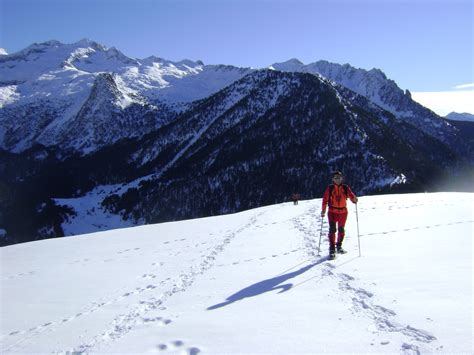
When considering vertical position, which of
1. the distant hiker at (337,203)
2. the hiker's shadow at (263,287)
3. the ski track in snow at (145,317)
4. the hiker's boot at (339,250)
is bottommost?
the ski track in snow at (145,317)

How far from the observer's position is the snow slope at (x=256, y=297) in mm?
7066

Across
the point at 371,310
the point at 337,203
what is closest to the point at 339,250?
the point at 337,203

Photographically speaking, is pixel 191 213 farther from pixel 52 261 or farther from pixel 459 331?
pixel 459 331

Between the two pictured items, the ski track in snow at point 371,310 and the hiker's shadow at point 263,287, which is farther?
Result: the hiker's shadow at point 263,287

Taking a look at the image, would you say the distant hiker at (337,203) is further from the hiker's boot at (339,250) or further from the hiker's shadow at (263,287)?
the hiker's shadow at (263,287)

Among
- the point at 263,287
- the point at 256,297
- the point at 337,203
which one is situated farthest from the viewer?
the point at 337,203

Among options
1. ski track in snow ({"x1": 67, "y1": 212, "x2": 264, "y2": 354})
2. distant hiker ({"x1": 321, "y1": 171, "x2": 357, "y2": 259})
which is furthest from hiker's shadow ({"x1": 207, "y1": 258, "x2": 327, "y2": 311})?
distant hiker ({"x1": 321, "y1": 171, "x2": 357, "y2": 259})

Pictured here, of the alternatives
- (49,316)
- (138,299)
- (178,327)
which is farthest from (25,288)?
(178,327)

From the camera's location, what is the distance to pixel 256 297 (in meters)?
9.54

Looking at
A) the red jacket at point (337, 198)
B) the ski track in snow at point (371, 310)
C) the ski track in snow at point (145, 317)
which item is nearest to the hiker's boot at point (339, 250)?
the ski track in snow at point (371, 310)

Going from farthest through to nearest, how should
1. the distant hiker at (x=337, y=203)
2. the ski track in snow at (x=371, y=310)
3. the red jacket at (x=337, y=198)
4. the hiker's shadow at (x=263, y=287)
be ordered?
the red jacket at (x=337, y=198), the distant hiker at (x=337, y=203), the hiker's shadow at (x=263, y=287), the ski track in snow at (x=371, y=310)

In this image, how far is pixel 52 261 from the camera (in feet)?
59.1

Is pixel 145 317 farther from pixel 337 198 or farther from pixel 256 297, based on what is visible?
pixel 337 198

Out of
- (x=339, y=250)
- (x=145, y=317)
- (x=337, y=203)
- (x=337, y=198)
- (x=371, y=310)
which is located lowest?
(x=145, y=317)
